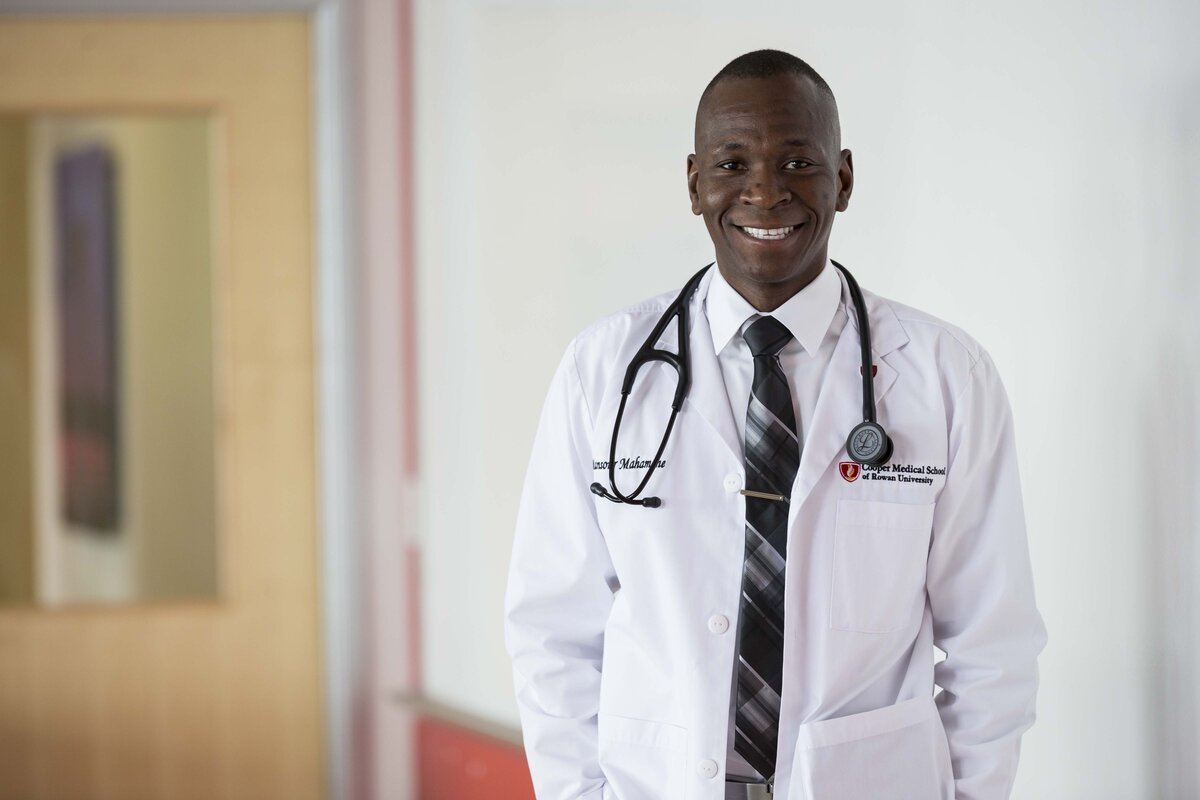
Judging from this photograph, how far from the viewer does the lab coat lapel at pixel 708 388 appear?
1.34 m

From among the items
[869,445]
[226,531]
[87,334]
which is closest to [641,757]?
[869,445]

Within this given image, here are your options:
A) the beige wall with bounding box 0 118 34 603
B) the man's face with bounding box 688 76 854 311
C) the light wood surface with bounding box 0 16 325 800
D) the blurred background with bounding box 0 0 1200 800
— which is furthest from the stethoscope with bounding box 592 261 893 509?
the beige wall with bounding box 0 118 34 603

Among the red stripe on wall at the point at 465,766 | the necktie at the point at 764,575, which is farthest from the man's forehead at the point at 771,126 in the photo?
the red stripe on wall at the point at 465,766

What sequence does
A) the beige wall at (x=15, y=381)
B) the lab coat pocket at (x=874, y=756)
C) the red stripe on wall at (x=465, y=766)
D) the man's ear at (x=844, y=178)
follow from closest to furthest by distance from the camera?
1. the lab coat pocket at (x=874, y=756)
2. the man's ear at (x=844, y=178)
3. the red stripe on wall at (x=465, y=766)
4. the beige wall at (x=15, y=381)

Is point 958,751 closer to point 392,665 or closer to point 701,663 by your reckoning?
point 701,663

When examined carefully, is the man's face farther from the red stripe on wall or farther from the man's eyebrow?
the red stripe on wall

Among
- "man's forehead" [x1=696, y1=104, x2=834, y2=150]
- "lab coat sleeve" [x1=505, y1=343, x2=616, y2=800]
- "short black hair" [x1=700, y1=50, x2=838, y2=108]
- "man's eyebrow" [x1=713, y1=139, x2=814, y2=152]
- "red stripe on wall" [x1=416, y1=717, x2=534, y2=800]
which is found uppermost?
"short black hair" [x1=700, y1=50, x2=838, y2=108]

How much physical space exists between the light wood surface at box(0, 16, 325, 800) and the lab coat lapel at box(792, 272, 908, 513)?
5.57ft

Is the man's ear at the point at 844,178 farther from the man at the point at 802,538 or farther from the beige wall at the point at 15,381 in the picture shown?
the beige wall at the point at 15,381

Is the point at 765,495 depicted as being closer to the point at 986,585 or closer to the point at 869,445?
the point at 869,445

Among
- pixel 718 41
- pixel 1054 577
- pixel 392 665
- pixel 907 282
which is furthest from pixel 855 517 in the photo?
pixel 392 665

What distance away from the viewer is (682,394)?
1359mm

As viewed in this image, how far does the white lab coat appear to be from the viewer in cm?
127

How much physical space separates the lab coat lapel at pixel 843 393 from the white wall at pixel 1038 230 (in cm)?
29
